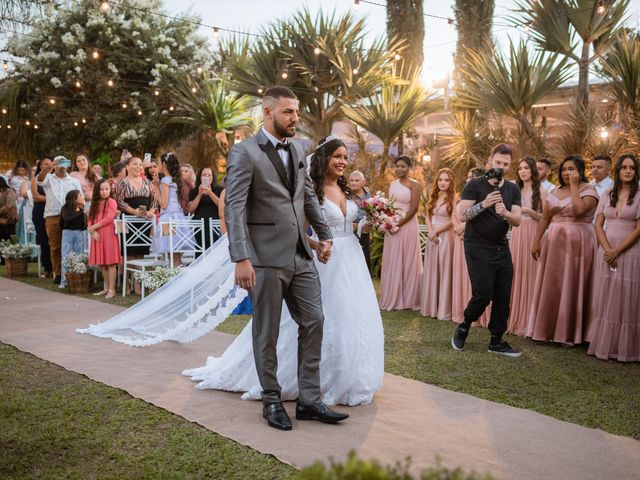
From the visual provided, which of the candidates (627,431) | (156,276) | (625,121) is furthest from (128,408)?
(625,121)

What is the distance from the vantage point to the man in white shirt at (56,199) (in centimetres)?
1015

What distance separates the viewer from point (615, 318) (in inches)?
234

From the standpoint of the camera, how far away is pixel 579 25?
997 cm

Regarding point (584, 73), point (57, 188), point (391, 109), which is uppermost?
point (584, 73)

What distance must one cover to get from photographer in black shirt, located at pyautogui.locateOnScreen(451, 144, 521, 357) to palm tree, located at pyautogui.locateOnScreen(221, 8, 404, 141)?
Answer: 8.59 m

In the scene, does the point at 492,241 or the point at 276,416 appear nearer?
the point at 276,416

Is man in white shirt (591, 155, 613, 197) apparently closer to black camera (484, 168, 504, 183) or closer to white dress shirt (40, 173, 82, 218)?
black camera (484, 168, 504, 183)

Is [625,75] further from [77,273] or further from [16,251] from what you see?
[16,251]

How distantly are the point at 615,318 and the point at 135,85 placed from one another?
1928 centimetres

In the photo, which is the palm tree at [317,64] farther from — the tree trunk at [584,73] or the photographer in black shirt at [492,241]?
the photographer in black shirt at [492,241]

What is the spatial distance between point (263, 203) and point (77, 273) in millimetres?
6564

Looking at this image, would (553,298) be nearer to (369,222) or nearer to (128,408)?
(369,222)

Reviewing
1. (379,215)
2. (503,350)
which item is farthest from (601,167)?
(379,215)

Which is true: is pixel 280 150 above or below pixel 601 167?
below
